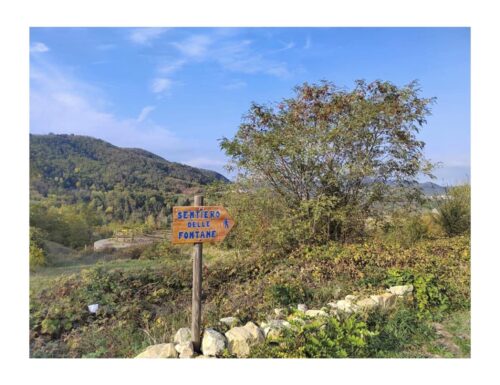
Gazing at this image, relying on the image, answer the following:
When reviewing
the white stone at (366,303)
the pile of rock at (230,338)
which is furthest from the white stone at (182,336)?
the white stone at (366,303)

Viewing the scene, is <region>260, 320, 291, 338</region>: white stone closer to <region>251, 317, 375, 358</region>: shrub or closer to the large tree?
<region>251, 317, 375, 358</region>: shrub

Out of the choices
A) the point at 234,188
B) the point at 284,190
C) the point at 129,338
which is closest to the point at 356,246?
the point at 284,190

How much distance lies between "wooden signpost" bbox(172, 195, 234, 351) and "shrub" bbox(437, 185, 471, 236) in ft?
16.2

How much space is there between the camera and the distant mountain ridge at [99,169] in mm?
5664

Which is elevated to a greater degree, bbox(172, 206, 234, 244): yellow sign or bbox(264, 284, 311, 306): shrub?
bbox(172, 206, 234, 244): yellow sign

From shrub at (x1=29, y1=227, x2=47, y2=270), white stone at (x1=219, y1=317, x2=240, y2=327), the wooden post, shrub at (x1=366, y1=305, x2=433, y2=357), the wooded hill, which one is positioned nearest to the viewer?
the wooden post

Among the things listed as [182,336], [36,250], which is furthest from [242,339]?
[36,250]

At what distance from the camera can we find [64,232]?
18.4 feet

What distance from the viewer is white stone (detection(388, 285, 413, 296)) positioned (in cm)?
463

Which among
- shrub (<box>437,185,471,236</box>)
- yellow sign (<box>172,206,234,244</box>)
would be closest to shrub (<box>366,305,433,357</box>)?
yellow sign (<box>172,206,234,244</box>)

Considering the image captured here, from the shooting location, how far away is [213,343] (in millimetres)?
3564

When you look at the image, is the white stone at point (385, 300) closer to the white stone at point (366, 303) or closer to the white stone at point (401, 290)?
the white stone at point (366, 303)
